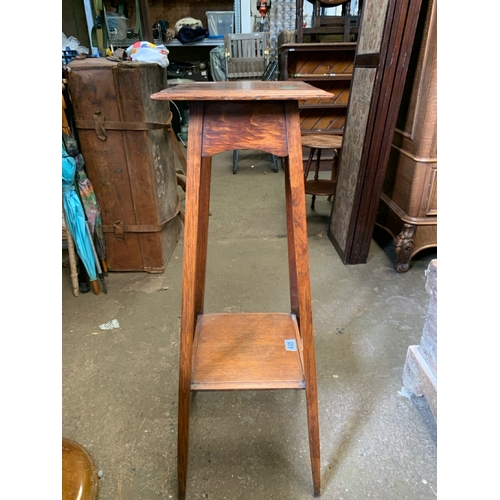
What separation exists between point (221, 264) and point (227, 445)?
1161mm

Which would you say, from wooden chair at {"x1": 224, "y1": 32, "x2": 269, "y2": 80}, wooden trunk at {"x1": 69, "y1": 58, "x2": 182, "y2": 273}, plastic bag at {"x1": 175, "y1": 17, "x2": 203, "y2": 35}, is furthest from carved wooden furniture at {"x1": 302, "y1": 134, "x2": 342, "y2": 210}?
plastic bag at {"x1": 175, "y1": 17, "x2": 203, "y2": 35}

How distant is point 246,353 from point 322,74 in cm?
331

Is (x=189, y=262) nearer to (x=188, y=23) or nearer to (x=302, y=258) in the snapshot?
(x=302, y=258)

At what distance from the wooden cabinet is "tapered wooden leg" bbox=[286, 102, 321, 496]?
9.32ft

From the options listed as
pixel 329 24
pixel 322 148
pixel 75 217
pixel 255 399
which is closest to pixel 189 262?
pixel 255 399

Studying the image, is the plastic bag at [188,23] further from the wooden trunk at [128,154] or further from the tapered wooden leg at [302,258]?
the tapered wooden leg at [302,258]

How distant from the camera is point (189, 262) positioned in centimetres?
83

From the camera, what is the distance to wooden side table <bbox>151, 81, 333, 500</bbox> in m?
0.78

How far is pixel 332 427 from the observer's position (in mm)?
1214

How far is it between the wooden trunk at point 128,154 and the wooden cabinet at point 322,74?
1871 millimetres

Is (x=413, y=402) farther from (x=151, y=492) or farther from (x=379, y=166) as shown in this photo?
(x=379, y=166)

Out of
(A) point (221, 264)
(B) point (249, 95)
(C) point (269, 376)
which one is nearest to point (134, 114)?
(A) point (221, 264)

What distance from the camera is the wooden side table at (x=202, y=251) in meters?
0.78

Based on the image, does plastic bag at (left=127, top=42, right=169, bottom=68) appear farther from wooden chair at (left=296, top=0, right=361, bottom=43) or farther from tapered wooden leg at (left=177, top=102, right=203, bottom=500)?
wooden chair at (left=296, top=0, right=361, bottom=43)
